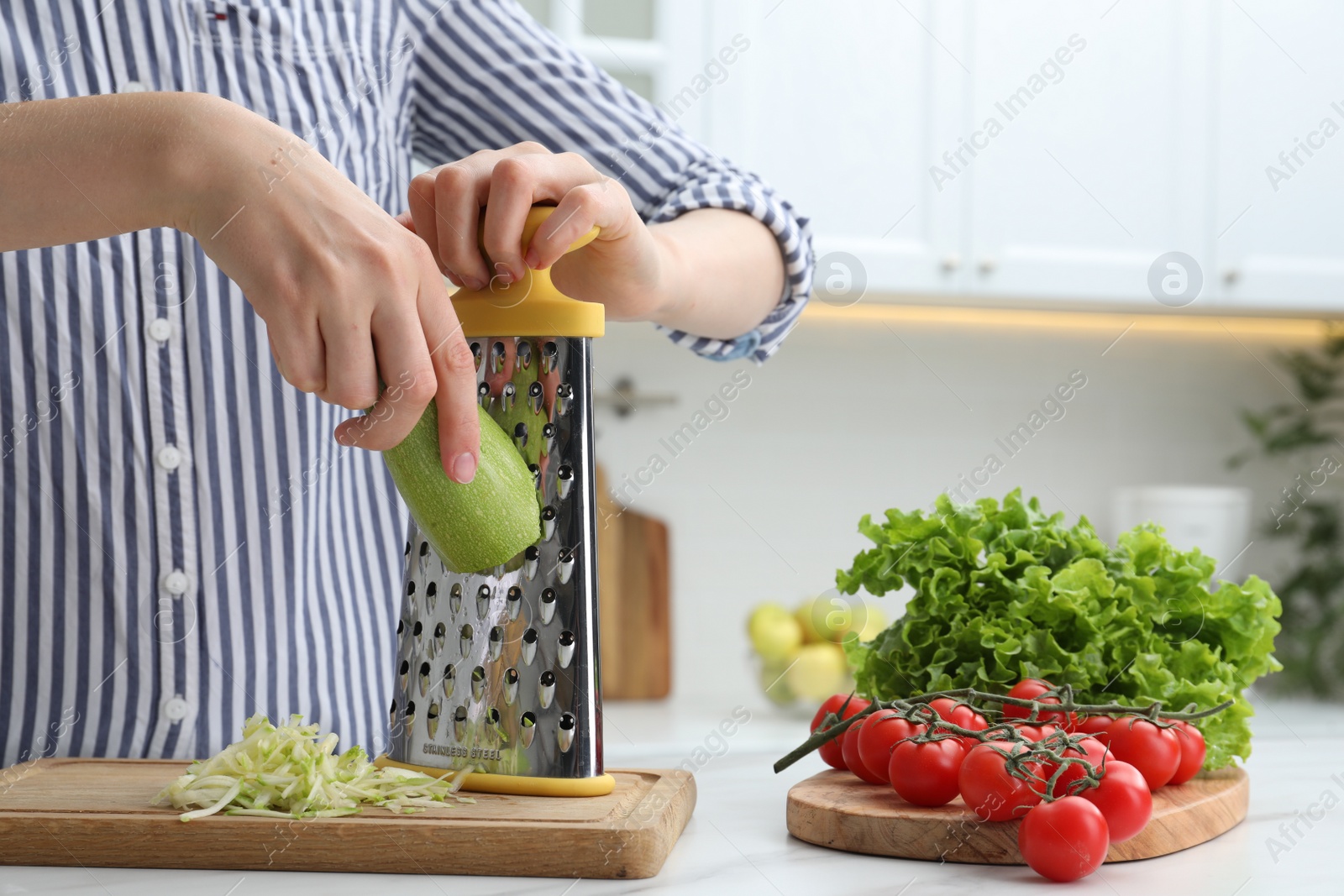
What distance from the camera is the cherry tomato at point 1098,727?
0.82 meters

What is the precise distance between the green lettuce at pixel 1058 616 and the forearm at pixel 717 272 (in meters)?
0.25

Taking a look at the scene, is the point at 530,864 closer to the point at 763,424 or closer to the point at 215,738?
the point at 215,738

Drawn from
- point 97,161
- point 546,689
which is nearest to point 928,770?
point 546,689

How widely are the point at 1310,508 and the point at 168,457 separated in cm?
259

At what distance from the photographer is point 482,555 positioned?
0.79 m

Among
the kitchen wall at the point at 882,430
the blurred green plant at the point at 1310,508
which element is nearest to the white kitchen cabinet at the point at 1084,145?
the kitchen wall at the point at 882,430

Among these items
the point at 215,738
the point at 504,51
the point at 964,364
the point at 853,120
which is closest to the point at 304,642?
the point at 215,738

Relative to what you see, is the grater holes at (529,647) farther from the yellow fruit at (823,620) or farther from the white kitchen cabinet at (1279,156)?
the white kitchen cabinet at (1279,156)

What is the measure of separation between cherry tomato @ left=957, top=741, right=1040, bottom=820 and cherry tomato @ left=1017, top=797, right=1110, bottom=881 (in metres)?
0.03

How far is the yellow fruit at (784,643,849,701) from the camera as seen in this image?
90.8 inches

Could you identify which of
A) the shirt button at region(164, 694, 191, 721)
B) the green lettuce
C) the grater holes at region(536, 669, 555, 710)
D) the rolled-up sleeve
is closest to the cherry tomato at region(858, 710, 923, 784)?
the green lettuce

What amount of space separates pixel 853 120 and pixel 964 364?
28.1 inches

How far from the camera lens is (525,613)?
0.83m

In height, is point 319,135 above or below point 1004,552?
above
